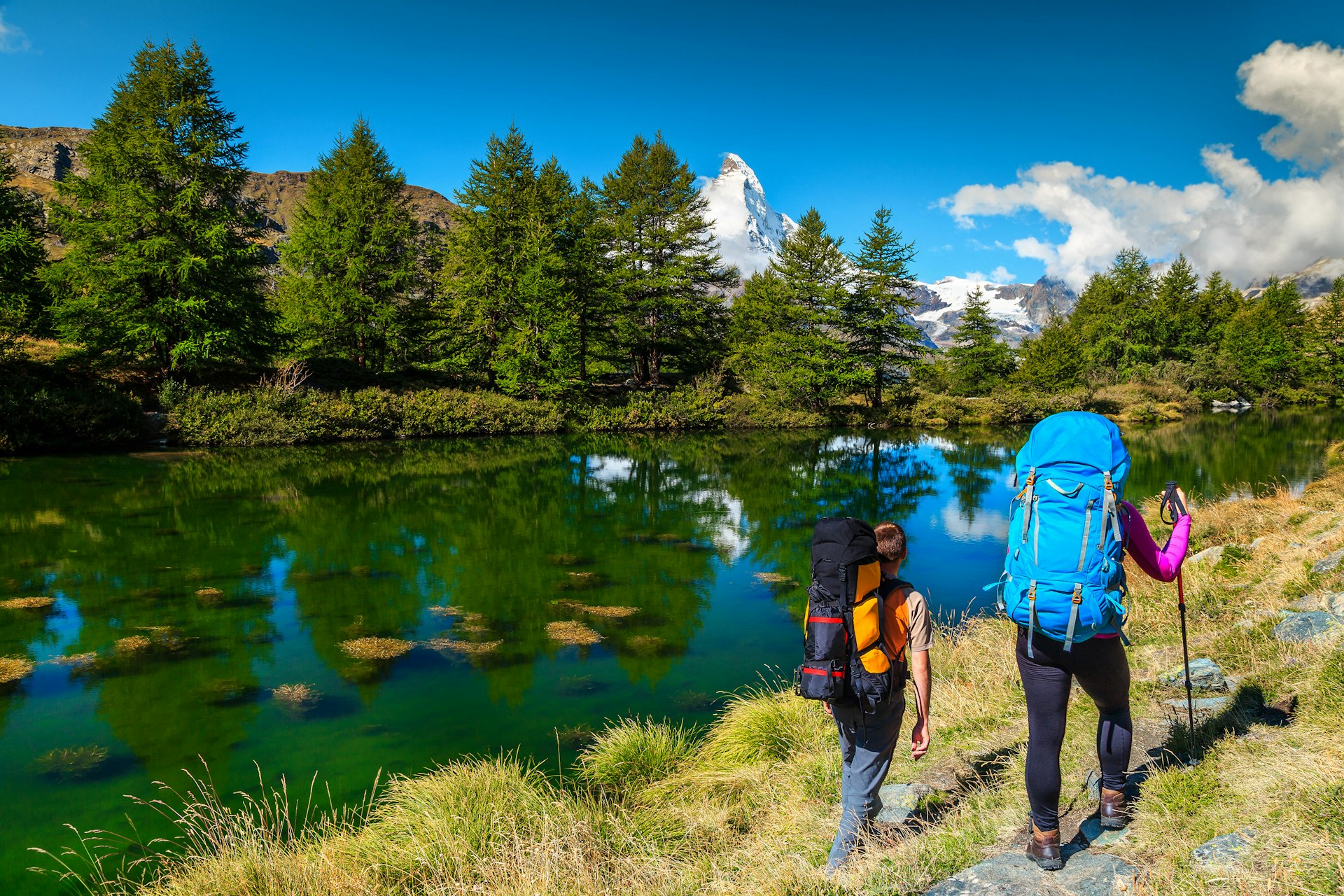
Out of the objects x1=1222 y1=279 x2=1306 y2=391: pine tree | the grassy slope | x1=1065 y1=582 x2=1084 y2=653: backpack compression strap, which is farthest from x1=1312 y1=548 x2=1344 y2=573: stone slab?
x1=1222 y1=279 x2=1306 y2=391: pine tree

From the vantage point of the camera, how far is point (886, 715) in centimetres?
324

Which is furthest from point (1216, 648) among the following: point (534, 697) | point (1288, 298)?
point (1288, 298)

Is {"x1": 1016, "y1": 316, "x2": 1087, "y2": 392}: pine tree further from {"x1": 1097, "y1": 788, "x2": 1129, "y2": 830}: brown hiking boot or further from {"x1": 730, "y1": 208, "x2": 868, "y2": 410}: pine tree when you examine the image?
{"x1": 1097, "y1": 788, "x2": 1129, "y2": 830}: brown hiking boot

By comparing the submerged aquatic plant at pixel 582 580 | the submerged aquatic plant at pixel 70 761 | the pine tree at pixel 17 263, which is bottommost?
the submerged aquatic plant at pixel 70 761

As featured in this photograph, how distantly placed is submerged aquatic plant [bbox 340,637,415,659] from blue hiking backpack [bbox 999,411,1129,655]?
677 centimetres

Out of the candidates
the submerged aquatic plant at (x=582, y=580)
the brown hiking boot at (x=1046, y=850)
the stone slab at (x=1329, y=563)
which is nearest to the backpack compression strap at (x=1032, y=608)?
the brown hiking boot at (x=1046, y=850)

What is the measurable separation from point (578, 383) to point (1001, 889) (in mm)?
32225

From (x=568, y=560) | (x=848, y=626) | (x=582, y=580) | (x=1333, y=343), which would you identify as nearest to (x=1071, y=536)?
(x=848, y=626)

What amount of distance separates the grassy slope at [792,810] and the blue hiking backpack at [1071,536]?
3.09 feet

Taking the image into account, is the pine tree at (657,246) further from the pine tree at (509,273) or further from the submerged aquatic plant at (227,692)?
the submerged aquatic plant at (227,692)

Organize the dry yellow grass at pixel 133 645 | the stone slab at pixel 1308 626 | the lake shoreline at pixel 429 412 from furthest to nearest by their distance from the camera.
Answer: the lake shoreline at pixel 429 412 → the dry yellow grass at pixel 133 645 → the stone slab at pixel 1308 626

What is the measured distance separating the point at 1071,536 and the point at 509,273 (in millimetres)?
32623

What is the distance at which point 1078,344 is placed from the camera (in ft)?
177

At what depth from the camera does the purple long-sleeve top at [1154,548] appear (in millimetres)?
2812
